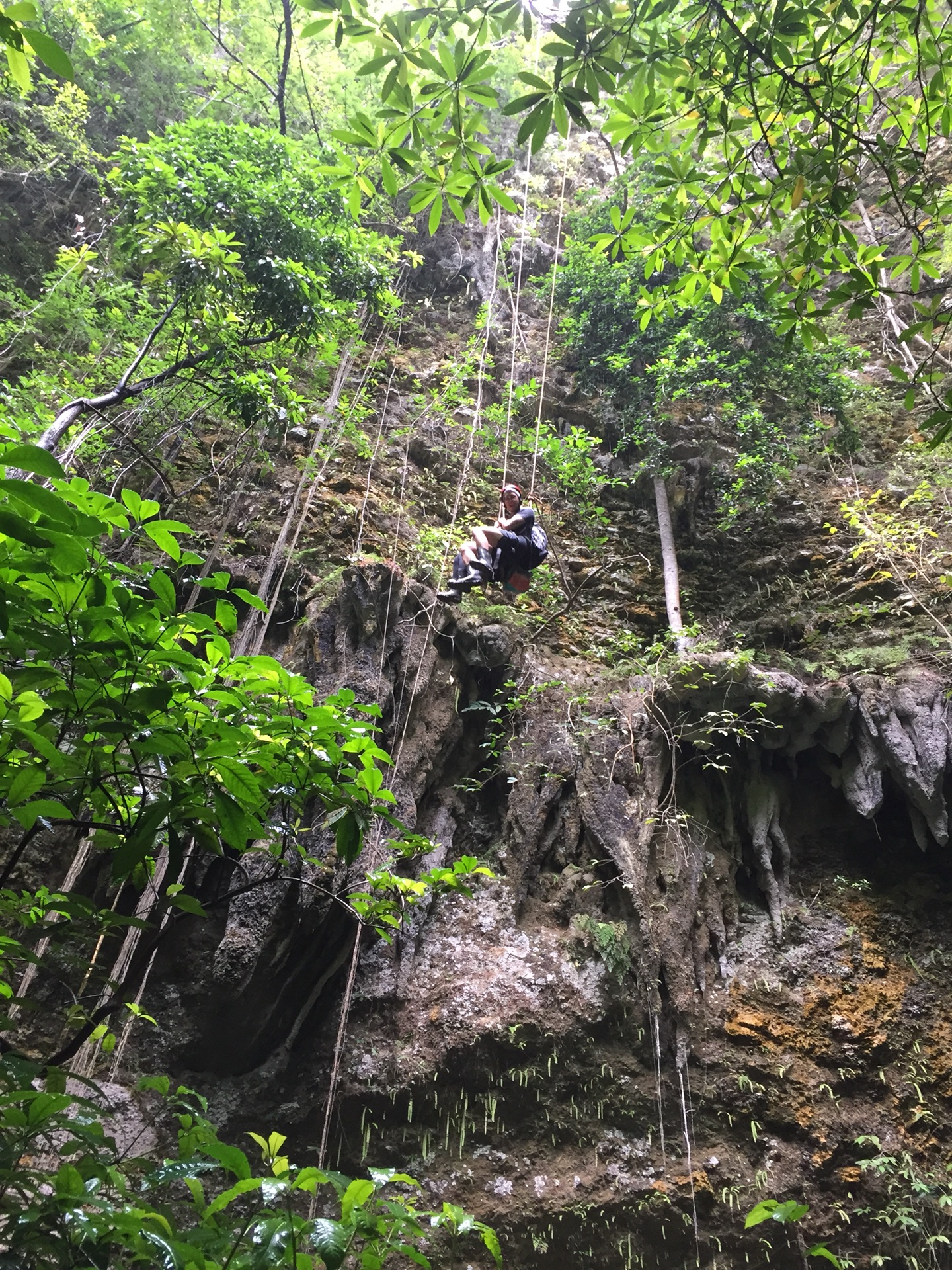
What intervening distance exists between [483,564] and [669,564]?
255 cm

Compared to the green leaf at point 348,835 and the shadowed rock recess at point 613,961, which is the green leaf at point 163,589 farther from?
the shadowed rock recess at point 613,961

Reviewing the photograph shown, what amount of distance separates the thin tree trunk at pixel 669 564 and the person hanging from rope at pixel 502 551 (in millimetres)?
1547

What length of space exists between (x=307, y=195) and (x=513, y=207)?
3858 mm

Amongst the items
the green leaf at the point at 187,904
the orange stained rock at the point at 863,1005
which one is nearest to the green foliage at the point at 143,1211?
the green leaf at the point at 187,904

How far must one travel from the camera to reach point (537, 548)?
4758mm

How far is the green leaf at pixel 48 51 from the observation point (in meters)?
1.03

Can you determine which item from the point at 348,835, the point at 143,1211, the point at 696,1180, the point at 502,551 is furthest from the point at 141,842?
the point at 696,1180

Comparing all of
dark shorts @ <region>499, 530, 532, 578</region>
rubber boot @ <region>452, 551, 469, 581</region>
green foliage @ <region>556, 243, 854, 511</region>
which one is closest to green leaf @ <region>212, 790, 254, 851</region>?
rubber boot @ <region>452, 551, 469, 581</region>

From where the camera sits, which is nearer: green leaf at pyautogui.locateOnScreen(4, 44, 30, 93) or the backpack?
green leaf at pyautogui.locateOnScreen(4, 44, 30, 93)

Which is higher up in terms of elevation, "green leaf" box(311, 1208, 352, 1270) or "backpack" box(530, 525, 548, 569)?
"backpack" box(530, 525, 548, 569)

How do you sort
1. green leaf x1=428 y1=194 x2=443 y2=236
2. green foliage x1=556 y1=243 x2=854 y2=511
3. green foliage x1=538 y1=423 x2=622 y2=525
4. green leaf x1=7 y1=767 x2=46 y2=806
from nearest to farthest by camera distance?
1. green leaf x1=7 y1=767 x2=46 y2=806
2. green leaf x1=428 y1=194 x2=443 y2=236
3. green foliage x1=538 y1=423 x2=622 y2=525
4. green foliage x1=556 y1=243 x2=854 y2=511

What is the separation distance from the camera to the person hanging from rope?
4688mm

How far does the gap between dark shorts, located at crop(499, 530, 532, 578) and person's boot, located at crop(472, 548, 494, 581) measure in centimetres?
8

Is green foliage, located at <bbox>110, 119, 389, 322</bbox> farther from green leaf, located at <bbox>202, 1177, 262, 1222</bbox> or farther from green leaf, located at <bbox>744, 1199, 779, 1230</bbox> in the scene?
green leaf, located at <bbox>744, 1199, 779, 1230</bbox>
